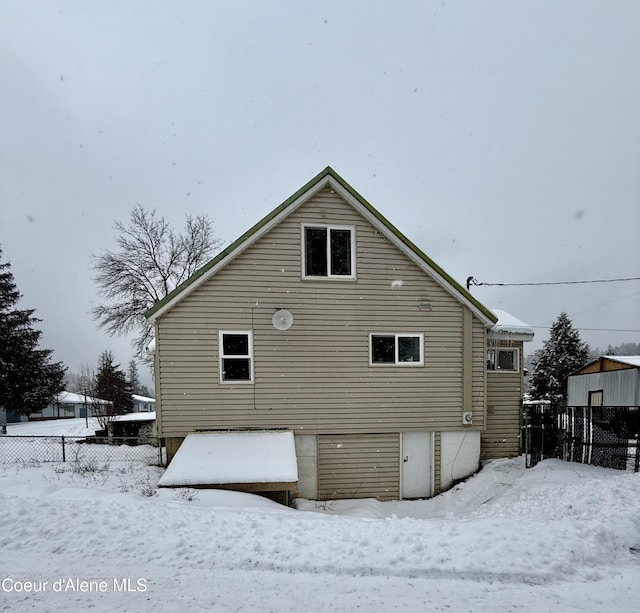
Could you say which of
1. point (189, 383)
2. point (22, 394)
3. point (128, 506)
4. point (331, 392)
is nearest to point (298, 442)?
point (331, 392)

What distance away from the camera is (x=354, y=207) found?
9.85 m

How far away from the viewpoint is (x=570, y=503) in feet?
19.9

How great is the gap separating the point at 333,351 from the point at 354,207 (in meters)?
4.06

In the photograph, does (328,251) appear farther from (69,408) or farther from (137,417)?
(69,408)

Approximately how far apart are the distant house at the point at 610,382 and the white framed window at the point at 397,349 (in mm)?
8997

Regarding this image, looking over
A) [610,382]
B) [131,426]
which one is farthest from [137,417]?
[610,382]

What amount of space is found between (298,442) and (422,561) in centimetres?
578

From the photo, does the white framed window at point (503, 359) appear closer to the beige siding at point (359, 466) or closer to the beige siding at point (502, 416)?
the beige siding at point (502, 416)

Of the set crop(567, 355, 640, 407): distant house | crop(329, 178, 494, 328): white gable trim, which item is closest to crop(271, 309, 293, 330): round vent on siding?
crop(329, 178, 494, 328): white gable trim

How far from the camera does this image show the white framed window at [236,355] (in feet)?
30.6

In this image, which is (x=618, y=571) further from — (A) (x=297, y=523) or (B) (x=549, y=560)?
(A) (x=297, y=523)

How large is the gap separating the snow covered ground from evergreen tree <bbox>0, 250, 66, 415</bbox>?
24197 mm

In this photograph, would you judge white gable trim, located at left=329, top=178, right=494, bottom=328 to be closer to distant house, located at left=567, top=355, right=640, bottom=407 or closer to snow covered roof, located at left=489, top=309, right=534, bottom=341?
snow covered roof, located at left=489, top=309, right=534, bottom=341

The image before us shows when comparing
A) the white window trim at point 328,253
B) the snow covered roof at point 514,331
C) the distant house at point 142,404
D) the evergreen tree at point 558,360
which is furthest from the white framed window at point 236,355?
the distant house at point 142,404
